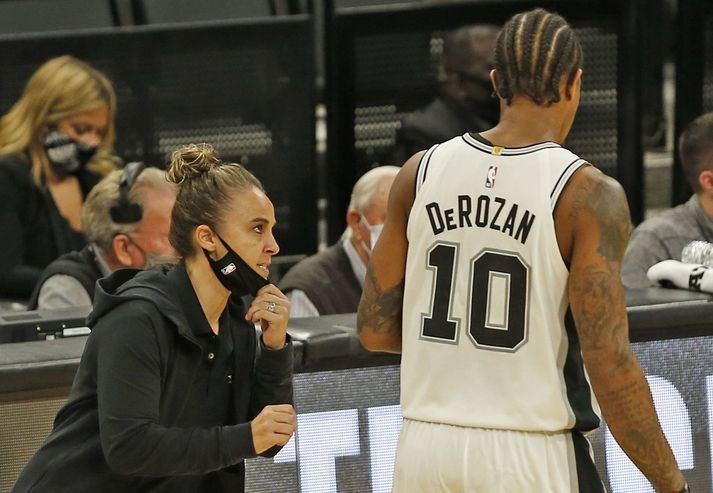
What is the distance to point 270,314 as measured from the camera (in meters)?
2.77

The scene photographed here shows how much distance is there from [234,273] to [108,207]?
6.79ft

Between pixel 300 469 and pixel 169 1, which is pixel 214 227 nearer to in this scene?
pixel 300 469

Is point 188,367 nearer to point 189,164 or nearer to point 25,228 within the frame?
point 189,164

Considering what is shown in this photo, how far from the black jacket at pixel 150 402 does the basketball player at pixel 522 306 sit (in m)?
0.34

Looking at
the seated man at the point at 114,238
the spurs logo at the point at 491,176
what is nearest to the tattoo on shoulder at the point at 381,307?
the spurs logo at the point at 491,176

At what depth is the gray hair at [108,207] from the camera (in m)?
4.72

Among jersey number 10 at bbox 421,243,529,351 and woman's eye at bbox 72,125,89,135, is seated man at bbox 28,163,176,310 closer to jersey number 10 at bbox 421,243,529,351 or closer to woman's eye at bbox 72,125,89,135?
woman's eye at bbox 72,125,89,135

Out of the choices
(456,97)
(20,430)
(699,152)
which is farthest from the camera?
(456,97)

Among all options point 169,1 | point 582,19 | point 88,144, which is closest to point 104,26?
point 169,1

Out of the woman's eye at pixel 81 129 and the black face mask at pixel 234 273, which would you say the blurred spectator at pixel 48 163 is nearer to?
the woman's eye at pixel 81 129

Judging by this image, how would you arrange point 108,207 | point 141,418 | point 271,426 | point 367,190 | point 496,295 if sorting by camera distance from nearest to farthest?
point 141,418, point 271,426, point 496,295, point 108,207, point 367,190

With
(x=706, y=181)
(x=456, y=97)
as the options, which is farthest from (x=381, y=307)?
(x=456, y=97)

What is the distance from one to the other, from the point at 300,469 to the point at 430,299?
31.1 inches

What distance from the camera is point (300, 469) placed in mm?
3416
